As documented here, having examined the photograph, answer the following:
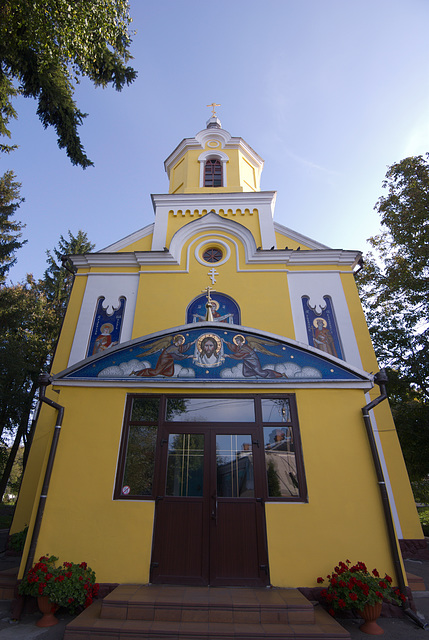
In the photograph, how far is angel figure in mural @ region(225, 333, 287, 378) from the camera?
6.40 metres

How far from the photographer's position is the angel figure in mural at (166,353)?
21.4ft

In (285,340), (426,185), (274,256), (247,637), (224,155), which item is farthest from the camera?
(224,155)

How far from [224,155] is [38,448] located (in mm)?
13044

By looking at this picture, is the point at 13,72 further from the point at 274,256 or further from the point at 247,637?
the point at 247,637

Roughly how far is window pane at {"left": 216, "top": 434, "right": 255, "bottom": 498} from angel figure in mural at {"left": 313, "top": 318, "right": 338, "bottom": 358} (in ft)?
14.7

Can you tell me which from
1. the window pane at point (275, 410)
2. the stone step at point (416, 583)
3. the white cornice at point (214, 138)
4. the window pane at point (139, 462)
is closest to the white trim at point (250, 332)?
the window pane at point (275, 410)

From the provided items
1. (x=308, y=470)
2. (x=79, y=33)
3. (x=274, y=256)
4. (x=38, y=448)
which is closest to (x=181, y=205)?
(x=274, y=256)

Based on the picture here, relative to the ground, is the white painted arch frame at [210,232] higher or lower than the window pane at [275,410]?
higher

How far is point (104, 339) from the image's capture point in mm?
10133

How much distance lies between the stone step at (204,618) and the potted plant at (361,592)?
0.26 meters

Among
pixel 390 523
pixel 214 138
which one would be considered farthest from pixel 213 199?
pixel 390 523

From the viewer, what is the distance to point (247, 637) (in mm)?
4184

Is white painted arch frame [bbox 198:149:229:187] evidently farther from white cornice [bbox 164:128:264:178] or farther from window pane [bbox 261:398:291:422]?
window pane [bbox 261:398:291:422]

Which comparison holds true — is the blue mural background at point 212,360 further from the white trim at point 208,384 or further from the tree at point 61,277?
the tree at point 61,277
